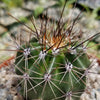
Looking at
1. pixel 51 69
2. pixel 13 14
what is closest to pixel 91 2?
pixel 13 14

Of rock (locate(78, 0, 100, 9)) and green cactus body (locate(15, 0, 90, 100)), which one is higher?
rock (locate(78, 0, 100, 9))

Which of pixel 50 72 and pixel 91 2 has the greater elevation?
pixel 91 2

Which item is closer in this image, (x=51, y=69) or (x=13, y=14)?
(x=51, y=69)

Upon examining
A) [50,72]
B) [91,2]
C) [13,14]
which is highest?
[13,14]

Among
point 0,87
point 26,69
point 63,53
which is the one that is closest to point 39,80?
point 26,69

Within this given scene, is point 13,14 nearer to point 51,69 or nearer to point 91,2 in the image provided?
point 91,2

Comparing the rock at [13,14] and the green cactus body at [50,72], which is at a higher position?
the rock at [13,14]

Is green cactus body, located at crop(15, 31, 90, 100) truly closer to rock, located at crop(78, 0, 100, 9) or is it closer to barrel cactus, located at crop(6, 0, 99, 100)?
barrel cactus, located at crop(6, 0, 99, 100)

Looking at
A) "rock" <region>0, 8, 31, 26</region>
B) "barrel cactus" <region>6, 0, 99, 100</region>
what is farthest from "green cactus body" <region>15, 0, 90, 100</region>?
"rock" <region>0, 8, 31, 26</region>

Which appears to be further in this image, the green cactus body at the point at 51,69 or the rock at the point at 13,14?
the rock at the point at 13,14

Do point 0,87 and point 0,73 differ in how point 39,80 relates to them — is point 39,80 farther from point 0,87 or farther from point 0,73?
point 0,73

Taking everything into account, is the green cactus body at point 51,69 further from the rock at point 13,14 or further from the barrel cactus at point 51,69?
the rock at point 13,14

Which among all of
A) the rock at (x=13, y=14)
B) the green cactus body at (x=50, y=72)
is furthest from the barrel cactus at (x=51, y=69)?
the rock at (x=13, y=14)

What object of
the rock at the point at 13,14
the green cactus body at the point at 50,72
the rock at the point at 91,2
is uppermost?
the rock at the point at 13,14
